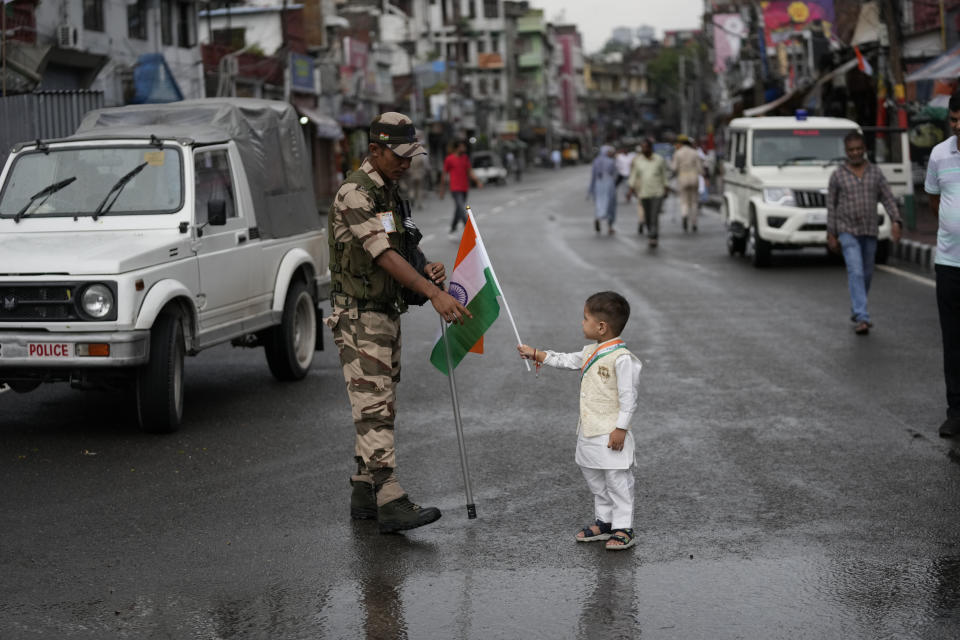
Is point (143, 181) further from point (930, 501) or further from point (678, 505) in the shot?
point (930, 501)

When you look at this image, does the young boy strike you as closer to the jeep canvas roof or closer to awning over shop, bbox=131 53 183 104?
the jeep canvas roof

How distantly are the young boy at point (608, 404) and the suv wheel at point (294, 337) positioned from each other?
4.90 metres

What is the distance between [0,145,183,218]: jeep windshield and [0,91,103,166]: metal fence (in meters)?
9.02

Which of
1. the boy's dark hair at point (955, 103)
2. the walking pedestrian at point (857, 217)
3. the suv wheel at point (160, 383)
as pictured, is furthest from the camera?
the walking pedestrian at point (857, 217)

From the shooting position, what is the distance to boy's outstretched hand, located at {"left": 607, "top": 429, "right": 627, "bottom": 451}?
5.62 meters

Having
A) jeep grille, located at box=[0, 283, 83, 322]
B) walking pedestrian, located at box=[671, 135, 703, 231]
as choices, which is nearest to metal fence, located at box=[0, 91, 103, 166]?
jeep grille, located at box=[0, 283, 83, 322]

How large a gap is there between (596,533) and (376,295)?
4.71 feet

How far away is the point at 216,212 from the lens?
902 cm

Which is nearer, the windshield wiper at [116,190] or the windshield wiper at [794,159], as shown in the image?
the windshield wiper at [116,190]

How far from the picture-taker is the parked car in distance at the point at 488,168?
76.1 meters

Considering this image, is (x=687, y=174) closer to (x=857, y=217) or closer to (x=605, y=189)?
(x=605, y=189)

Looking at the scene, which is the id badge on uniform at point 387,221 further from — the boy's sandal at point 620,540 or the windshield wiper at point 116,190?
the windshield wiper at point 116,190

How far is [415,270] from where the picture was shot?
6.00m

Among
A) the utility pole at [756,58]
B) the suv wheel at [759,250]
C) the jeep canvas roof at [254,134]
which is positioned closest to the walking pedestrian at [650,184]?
the suv wheel at [759,250]
